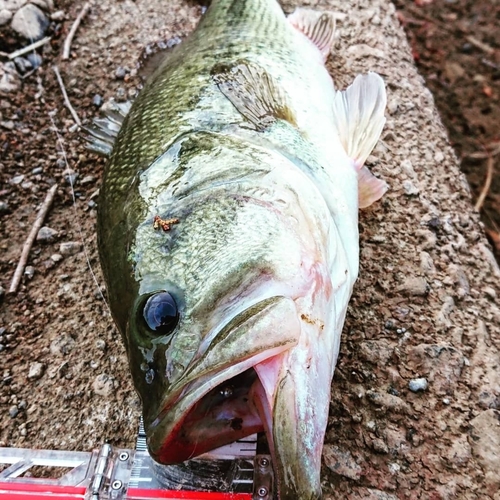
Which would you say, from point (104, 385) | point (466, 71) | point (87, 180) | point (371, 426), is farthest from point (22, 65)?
point (466, 71)

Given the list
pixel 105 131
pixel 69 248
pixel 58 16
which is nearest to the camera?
pixel 105 131

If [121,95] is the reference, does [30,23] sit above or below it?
above

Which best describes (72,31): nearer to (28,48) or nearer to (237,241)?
(28,48)

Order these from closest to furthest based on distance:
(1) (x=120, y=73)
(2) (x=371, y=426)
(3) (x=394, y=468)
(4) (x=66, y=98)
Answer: (3) (x=394, y=468)
(2) (x=371, y=426)
(4) (x=66, y=98)
(1) (x=120, y=73)

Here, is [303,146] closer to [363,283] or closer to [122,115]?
[363,283]

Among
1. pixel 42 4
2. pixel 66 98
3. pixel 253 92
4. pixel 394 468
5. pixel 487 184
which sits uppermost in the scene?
pixel 42 4

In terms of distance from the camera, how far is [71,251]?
3152 mm

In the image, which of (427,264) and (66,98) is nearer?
(427,264)

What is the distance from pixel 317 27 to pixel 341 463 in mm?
2694

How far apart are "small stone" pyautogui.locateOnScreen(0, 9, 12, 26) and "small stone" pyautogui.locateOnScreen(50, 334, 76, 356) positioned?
7.99 feet

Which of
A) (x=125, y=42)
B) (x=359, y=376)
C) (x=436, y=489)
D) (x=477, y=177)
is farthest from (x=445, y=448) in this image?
(x=125, y=42)

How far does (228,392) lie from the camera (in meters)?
1.86

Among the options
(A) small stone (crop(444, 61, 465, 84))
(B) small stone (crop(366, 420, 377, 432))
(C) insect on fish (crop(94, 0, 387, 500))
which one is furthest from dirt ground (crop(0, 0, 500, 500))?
(A) small stone (crop(444, 61, 465, 84))

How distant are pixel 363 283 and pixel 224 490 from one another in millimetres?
1260
